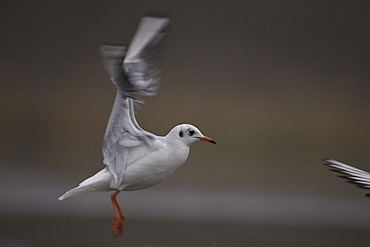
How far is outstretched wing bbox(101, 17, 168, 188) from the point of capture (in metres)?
3.28

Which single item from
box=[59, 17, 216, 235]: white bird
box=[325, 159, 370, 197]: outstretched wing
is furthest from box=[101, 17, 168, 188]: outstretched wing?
box=[325, 159, 370, 197]: outstretched wing

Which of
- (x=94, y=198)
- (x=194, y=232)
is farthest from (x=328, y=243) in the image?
(x=94, y=198)

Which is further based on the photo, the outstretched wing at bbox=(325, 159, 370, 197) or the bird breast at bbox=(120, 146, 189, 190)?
the outstretched wing at bbox=(325, 159, 370, 197)

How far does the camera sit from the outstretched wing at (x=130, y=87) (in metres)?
3.28

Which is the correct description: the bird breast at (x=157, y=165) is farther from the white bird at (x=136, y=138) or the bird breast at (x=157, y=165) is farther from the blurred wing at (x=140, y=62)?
the blurred wing at (x=140, y=62)

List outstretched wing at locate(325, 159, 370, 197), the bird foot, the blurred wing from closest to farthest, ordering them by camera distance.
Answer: the blurred wing < the bird foot < outstretched wing at locate(325, 159, 370, 197)

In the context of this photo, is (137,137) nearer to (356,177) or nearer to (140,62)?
(140,62)

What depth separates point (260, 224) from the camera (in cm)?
955

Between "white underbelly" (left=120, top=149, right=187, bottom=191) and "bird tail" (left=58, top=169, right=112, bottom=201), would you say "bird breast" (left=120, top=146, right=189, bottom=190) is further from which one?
"bird tail" (left=58, top=169, right=112, bottom=201)

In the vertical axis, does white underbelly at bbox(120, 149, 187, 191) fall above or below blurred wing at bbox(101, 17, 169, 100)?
below

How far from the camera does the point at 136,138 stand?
11.5 feet

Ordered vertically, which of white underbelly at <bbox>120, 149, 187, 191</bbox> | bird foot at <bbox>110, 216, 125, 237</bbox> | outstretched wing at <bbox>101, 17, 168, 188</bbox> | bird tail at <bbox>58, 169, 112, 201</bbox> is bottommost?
bird foot at <bbox>110, 216, 125, 237</bbox>

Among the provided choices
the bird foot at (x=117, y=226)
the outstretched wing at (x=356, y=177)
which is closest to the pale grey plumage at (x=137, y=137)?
the bird foot at (x=117, y=226)

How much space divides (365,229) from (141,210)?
9.27 ft
